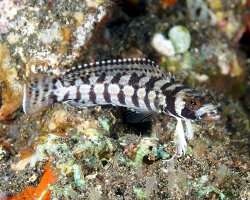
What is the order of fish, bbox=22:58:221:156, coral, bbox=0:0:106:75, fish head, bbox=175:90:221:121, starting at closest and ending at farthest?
fish head, bbox=175:90:221:121 < fish, bbox=22:58:221:156 < coral, bbox=0:0:106:75

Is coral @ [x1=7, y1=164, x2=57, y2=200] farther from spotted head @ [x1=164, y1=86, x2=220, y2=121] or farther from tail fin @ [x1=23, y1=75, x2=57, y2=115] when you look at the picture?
spotted head @ [x1=164, y1=86, x2=220, y2=121]

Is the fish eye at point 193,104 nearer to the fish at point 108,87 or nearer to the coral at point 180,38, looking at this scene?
the fish at point 108,87

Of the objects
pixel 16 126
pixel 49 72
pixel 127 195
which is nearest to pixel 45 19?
pixel 49 72

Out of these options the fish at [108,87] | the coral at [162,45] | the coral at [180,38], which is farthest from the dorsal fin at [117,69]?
the coral at [180,38]

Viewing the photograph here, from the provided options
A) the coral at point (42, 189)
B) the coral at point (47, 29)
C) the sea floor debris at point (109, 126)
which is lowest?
the coral at point (42, 189)

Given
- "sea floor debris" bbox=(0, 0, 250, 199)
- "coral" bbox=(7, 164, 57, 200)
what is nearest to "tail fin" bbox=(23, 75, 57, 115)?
"sea floor debris" bbox=(0, 0, 250, 199)

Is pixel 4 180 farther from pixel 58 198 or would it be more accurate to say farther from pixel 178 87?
pixel 178 87
